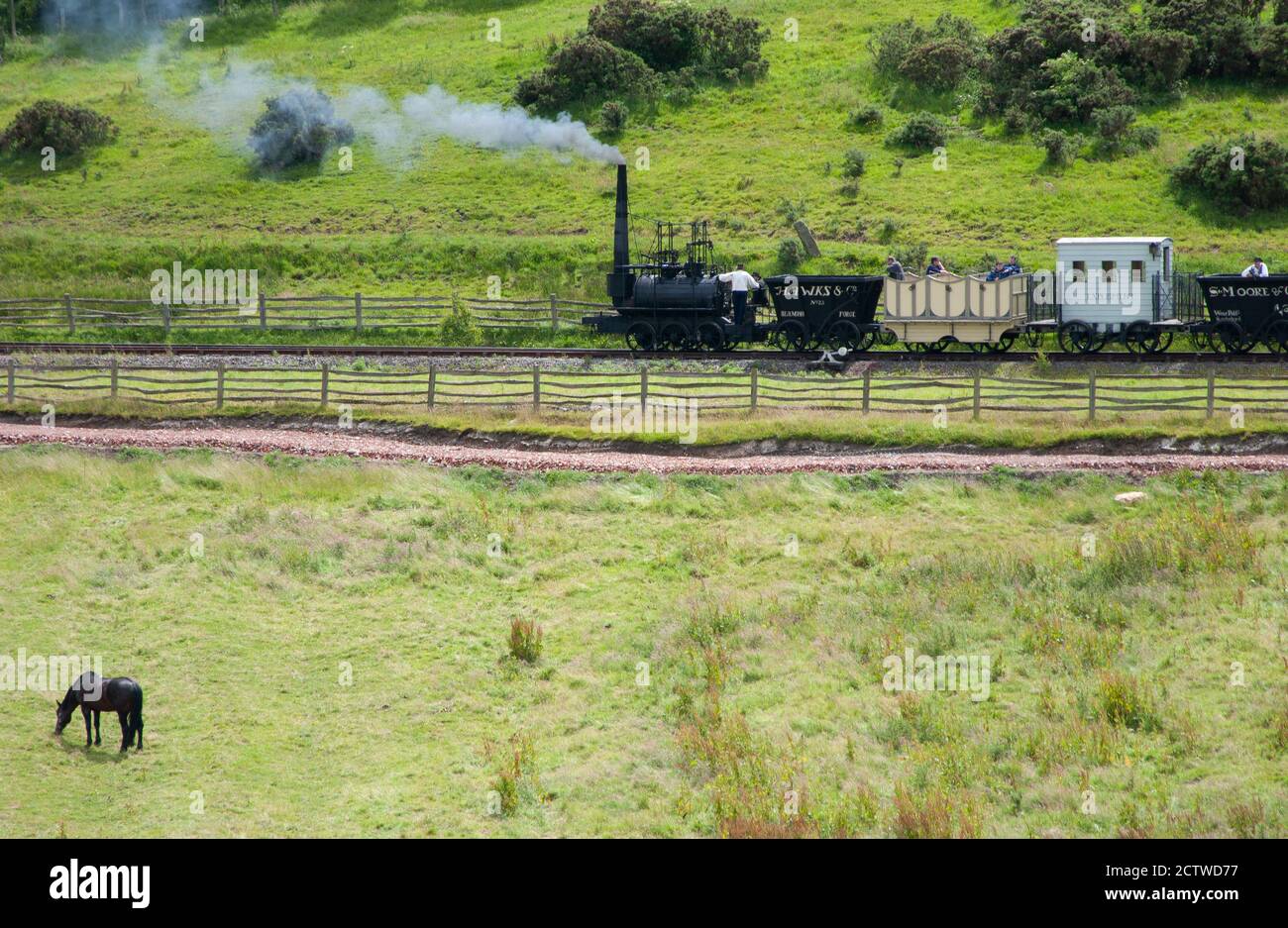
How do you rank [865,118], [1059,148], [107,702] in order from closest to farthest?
1. [107,702]
2. [1059,148]
3. [865,118]

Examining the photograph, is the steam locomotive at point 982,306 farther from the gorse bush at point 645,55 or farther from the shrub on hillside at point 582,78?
the gorse bush at point 645,55

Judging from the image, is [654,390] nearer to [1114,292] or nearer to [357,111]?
[1114,292]

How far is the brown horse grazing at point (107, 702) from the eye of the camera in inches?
516

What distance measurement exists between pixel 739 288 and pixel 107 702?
20.6 meters

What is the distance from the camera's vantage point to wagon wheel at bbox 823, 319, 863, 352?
30.4 metres

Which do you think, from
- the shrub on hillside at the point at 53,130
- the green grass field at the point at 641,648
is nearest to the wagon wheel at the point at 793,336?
the green grass field at the point at 641,648

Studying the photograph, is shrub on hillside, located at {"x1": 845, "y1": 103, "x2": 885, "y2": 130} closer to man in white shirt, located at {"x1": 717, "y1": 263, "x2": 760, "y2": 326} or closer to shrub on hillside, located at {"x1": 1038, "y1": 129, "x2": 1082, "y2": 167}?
shrub on hillside, located at {"x1": 1038, "y1": 129, "x2": 1082, "y2": 167}

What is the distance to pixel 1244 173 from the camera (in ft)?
137

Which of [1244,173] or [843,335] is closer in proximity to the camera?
[843,335]

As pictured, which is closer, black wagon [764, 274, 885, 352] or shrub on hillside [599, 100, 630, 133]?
black wagon [764, 274, 885, 352]

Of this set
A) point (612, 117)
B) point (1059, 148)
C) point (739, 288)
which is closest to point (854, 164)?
point (1059, 148)

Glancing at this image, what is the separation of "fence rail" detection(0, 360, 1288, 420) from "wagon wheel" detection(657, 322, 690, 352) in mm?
2840

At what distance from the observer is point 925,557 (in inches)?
699

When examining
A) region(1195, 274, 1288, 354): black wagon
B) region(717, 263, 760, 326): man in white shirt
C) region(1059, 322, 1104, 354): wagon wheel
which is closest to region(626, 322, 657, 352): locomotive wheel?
region(717, 263, 760, 326): man in white shirt
